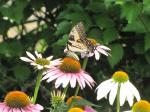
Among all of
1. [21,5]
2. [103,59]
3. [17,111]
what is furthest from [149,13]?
[17,111]

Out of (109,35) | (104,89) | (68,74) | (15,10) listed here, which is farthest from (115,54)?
(68,74)

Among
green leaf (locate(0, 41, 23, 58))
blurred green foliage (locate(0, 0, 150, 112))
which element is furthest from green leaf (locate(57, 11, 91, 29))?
green leaf (locate(0, 41, 23, 58))

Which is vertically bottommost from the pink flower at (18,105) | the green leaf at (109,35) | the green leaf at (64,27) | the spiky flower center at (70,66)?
the pink flower at (18,105)

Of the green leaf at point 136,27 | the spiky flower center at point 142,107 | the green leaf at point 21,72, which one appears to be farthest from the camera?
the green leaf at point 21,72

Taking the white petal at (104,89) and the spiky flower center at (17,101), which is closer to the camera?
the spiky flower center at (17,101)

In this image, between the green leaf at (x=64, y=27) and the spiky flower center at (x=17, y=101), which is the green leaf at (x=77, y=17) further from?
the spiky flower center at (x=17, y=101)

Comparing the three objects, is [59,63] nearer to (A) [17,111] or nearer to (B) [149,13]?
(A) [17,111]

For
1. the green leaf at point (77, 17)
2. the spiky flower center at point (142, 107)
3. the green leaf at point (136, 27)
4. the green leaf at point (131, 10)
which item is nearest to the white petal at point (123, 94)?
the spiky flower center at point (142, 107)
